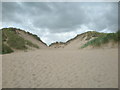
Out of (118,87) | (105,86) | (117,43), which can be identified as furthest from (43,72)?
(117,43)

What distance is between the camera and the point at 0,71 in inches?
236

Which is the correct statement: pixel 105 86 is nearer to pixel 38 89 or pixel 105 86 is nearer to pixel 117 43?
pixel 38 89

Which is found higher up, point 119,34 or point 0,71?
point 119,34

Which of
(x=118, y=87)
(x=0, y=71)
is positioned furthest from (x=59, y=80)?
(x=0, y=71)

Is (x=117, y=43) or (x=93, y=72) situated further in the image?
(x=117, y=43)

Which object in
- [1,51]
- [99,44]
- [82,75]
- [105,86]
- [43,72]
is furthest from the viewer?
[99,44]

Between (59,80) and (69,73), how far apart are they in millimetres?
825

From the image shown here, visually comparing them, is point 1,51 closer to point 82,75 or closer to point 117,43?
point 82,75

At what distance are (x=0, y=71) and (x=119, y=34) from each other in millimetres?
11490

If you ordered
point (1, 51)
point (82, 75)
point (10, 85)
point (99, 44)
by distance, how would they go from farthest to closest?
point (99, 44) → point (1, 51) → point (82, 75) → point (10, 85)

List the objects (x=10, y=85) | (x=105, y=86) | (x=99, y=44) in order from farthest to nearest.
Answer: (x=99, y=44) → (x=10, y=85) → (x=105, y=86)

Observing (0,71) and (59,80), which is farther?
(0,71)

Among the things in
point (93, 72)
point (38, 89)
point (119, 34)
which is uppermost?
point (119, 34)

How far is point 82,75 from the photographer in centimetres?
515
